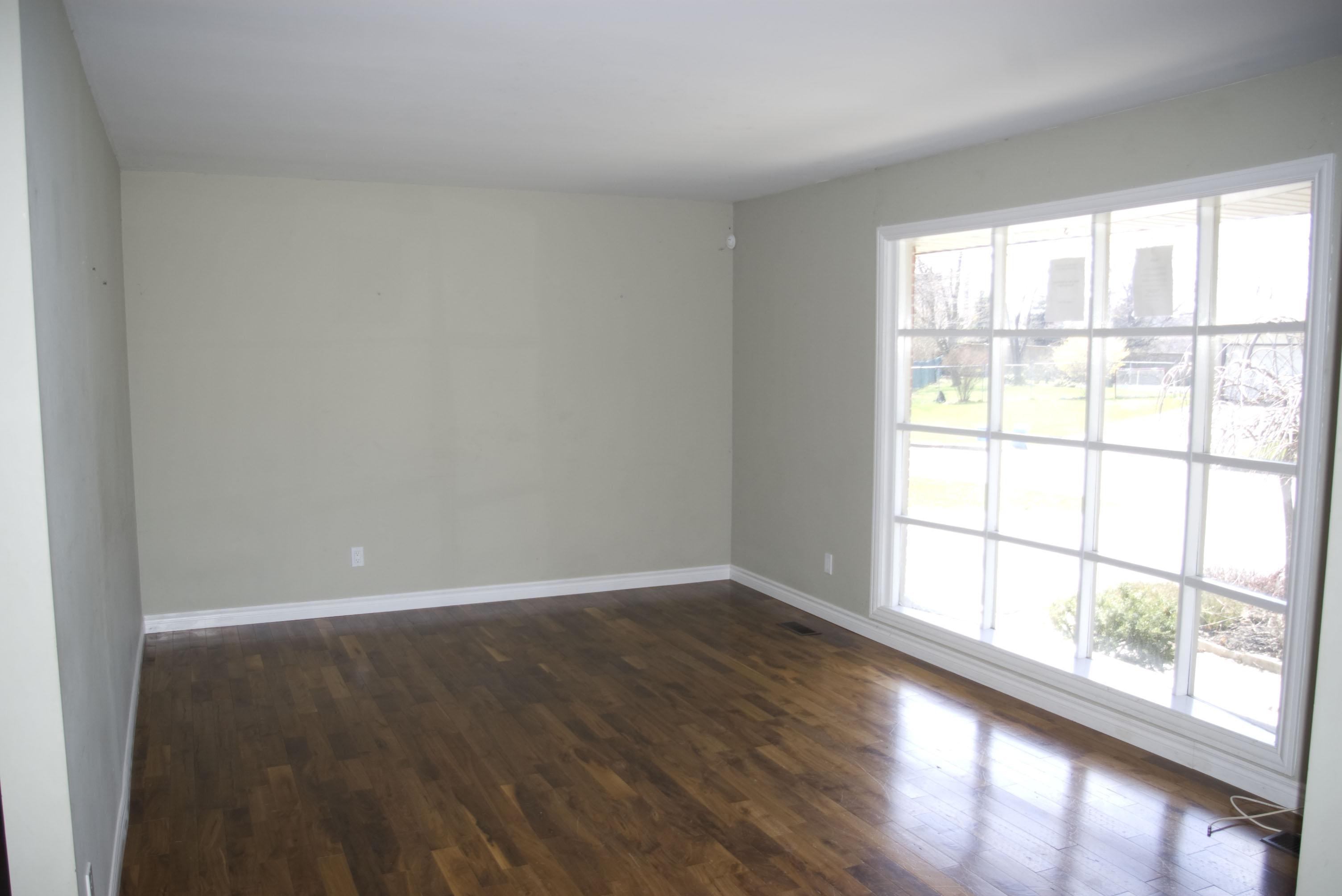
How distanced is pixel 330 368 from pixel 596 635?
6.94 ft

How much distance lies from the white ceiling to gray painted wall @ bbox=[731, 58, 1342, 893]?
14cm

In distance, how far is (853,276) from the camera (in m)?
5.04

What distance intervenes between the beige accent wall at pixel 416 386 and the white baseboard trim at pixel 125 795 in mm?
1037

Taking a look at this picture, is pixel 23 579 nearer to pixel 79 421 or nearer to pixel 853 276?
pixel 79 421

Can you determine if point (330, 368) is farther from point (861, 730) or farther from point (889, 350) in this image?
point (861, 730)

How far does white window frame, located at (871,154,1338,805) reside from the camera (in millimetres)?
3000

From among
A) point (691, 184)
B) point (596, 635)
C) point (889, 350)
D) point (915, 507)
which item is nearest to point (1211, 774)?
point (915, 507)

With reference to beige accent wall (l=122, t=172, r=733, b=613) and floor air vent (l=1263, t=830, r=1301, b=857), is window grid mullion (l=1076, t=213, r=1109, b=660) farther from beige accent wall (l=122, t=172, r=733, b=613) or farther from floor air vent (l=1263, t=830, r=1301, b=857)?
beige accent wall (l=122, t=172, r=733, b=613)

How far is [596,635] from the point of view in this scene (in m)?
5.08

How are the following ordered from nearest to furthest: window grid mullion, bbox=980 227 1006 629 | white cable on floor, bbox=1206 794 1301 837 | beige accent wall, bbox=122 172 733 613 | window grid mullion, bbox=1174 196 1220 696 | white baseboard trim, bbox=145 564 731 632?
1. white cable on floor, bbox=1206 794 1301 837
2. window grid mullion, bbox=1174 196 1220 696
3. window grid mullion, bbox=980 227 1006 629
4. beige accent wall, bbox=122 172 733 613
5. white baseboard trim, bbox=145 564 731 632

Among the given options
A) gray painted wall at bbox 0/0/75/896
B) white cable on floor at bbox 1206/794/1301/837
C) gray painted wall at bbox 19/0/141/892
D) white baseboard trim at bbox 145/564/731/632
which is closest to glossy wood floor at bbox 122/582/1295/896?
white cable on floor at bbox 1206/794/1301/837

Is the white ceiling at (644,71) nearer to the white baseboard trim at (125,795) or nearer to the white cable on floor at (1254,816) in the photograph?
the white baseboard trim at (125,795)

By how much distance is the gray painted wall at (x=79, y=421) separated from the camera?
1970 millimetres

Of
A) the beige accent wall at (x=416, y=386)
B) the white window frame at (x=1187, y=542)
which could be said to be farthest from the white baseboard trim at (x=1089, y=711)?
the beige accent wall at (x=416, y=386)
